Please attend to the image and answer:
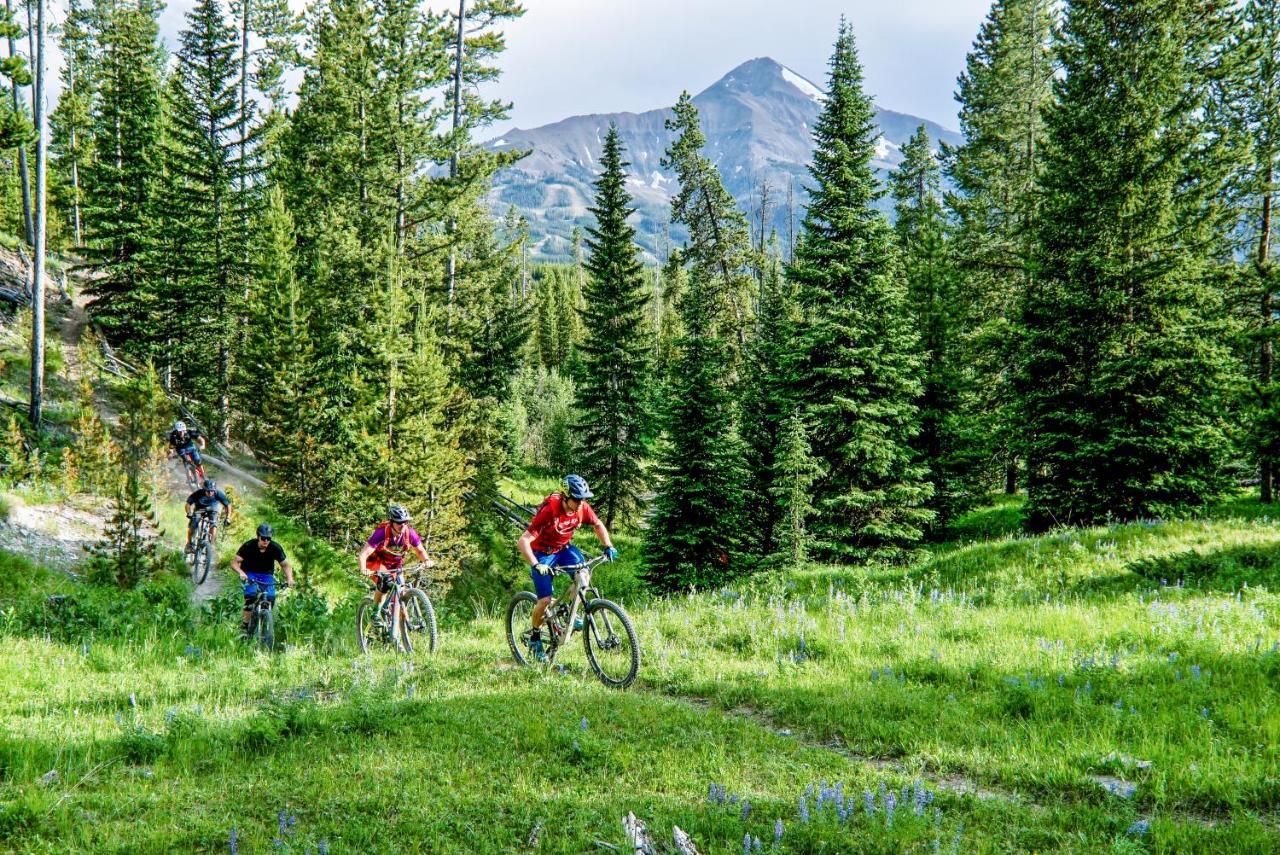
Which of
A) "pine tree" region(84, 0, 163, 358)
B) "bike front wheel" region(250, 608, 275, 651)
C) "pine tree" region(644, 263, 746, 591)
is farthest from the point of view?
"pine tree" region(84, 0, 163, 358)

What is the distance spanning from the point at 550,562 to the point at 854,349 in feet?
50.4

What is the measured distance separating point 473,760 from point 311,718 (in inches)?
77.3

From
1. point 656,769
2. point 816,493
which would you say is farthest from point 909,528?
point 656,769

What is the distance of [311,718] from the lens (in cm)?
638

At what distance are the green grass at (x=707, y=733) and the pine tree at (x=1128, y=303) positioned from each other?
24.7 ft

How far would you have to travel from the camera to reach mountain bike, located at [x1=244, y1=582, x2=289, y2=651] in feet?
33.1

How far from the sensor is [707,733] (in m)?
6.00

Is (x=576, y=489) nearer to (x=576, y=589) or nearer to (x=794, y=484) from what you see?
(x=576, y=589)

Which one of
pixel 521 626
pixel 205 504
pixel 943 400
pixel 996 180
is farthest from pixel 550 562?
pixel 996 180

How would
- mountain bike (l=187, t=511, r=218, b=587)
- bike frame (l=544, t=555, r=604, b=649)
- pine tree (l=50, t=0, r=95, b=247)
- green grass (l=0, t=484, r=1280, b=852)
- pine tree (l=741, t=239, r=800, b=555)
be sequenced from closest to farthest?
green grass (l=0, t=484, r=1280, b=852)
bike frame (l=544, t=555, r=604, b=649)
mountain bike (l=187, t=511, r=218, b=587)
pine tree (l=741, t=239, r=800, b=555)
pine tree (l=50, t=0, r=95, b=247)

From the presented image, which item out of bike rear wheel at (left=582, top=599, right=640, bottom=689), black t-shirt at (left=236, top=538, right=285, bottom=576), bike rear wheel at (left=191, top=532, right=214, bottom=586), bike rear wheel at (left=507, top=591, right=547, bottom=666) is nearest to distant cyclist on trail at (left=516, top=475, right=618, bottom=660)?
bike rear wheel at (left=507, top=591, right=547, bottom=666)

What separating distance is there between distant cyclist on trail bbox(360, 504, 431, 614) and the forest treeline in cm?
934

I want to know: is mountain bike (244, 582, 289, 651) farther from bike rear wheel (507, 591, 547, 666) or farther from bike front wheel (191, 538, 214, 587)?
bike front wheel (191, 538, 214, 587)

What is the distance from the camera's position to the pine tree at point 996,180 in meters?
24.8
